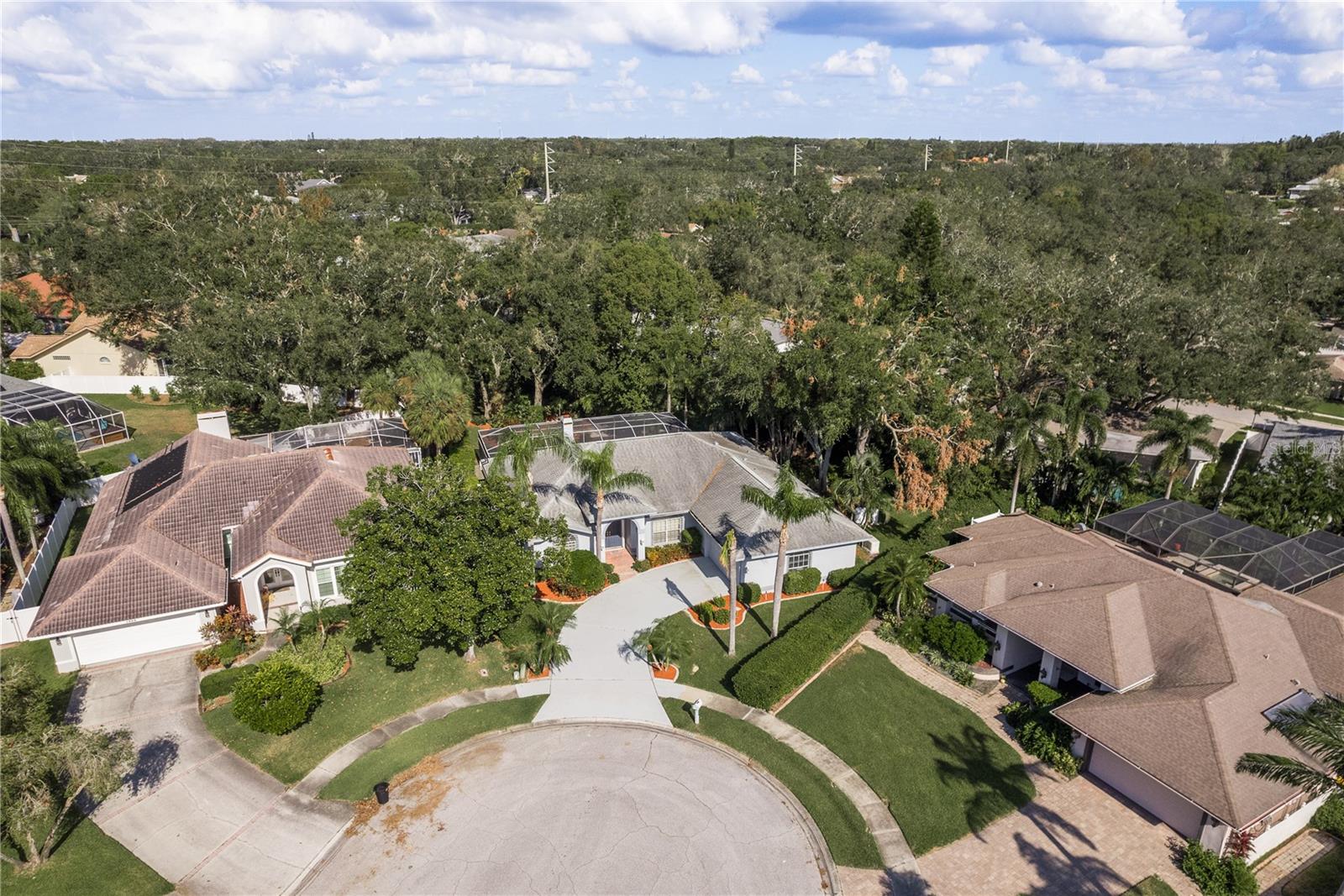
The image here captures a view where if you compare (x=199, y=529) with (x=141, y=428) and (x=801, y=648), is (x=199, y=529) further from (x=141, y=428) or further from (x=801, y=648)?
(x=141, y=428)

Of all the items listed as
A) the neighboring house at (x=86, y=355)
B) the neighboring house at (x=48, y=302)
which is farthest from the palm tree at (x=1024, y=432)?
the neighboring house at (x=48, y=302)

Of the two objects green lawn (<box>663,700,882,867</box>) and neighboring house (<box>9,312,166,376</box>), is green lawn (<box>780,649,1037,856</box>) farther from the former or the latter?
neighboring house (<box>9,312,166,376</box>)

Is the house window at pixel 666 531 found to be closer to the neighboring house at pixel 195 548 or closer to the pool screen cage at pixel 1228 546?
the neighboring house at pixel 195 548

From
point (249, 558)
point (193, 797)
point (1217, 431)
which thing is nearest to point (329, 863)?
point (193, 797)

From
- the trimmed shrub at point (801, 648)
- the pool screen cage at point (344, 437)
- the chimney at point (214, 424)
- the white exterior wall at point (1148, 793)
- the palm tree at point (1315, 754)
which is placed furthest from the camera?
the pool screen cage at point (344, 437)

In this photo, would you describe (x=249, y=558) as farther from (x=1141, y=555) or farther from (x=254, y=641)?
(x=1141, y=555)

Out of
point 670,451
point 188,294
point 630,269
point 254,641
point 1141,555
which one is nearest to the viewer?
point 254,641
